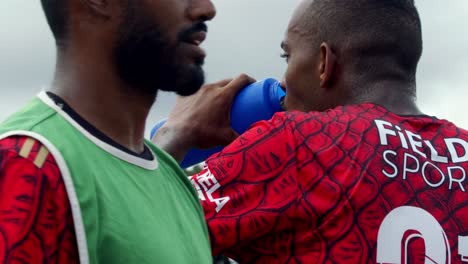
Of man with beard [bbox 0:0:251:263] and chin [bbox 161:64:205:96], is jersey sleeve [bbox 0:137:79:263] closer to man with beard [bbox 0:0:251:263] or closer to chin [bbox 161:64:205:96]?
man with beard [bbox 0:0:251:263]

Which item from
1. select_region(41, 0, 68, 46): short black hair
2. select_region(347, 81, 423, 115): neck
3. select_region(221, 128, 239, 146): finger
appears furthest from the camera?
select_region(221, 128, 239, 146): finger

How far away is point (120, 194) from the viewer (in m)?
2.53

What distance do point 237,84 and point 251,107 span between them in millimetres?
119

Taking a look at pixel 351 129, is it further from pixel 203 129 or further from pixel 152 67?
pixel 152 67

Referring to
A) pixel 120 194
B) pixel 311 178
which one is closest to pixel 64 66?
pixel 120 194

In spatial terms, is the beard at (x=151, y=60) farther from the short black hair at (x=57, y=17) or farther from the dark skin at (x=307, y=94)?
the dark skin at (x=307, y=94)

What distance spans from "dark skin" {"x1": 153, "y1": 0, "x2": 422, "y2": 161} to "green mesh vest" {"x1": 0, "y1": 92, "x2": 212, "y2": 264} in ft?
4.14

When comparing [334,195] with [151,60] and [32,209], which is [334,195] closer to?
[151,60]

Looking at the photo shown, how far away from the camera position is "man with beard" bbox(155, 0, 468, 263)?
12.0 feet

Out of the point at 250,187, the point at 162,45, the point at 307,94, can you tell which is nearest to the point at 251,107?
the point at 307,94

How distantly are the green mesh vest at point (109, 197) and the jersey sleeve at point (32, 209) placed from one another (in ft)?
0.08

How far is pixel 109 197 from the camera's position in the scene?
2479 mm

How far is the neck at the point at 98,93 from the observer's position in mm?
2656

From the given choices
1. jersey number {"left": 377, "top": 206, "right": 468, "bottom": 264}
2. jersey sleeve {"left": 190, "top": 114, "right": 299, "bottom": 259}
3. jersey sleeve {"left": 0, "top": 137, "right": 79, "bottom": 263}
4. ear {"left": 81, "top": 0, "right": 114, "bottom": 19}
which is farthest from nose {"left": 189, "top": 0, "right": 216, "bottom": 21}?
jersey number {"left": 377, "top": 206, "right": 468, "bottom": 264}
